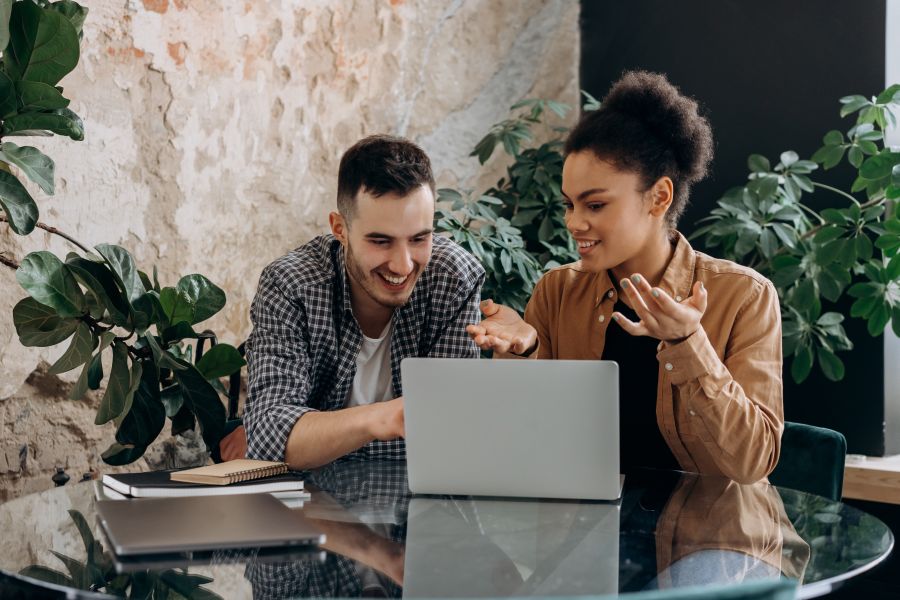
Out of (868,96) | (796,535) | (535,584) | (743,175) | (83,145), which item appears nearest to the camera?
(535,584)

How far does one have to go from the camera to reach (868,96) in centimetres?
278

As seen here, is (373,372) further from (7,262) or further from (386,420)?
(7,262)

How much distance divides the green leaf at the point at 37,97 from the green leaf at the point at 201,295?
0.45 metres

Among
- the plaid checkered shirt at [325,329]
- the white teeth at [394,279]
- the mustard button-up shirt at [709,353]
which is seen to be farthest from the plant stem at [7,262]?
the mustard button-up shirt at [709,353]

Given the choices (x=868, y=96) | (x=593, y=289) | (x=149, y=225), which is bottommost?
(x=593, y=289)

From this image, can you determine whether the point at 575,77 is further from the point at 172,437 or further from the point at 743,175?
the point at 172,437

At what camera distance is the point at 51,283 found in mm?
1768

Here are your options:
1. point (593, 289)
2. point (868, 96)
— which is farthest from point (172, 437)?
point (868, 96)

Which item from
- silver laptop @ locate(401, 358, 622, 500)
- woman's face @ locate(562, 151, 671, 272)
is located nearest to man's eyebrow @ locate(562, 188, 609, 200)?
woman's face @ locate(562, 151, 671, 272)

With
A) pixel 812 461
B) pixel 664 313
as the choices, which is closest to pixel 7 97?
pixel 664 313

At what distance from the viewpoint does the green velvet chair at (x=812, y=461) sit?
1.82 m

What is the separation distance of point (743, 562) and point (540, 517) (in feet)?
0.98

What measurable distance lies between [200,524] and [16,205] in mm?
811

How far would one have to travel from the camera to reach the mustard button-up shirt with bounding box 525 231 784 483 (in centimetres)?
163
